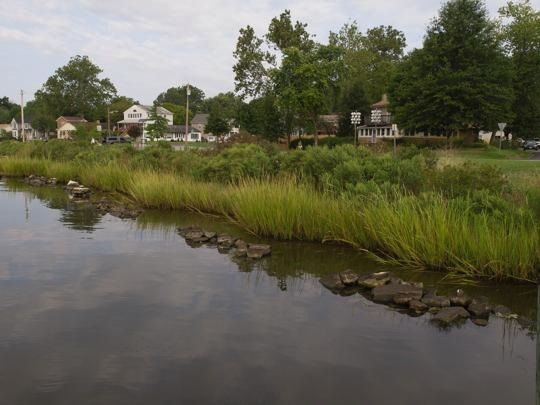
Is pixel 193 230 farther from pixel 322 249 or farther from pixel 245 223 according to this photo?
pixel 322 249

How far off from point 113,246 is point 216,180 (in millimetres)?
5298

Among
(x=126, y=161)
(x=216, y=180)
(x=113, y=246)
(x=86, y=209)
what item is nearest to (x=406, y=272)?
(x=113, y=246)

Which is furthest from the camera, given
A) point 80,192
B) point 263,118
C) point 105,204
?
point 263,118

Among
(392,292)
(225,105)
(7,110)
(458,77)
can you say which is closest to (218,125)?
(225,105)

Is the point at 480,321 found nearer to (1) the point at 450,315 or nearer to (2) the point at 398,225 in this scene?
(1) the point at 450,315

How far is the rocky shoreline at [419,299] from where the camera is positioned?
6996mm

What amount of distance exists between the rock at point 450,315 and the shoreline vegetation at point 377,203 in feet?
4.81

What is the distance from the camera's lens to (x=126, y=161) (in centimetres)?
2211

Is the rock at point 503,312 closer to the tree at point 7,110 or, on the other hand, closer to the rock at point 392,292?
the rock at point 392,292

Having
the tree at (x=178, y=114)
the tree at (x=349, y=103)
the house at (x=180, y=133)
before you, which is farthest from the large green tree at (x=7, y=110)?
the tree at (x=349, y=103)

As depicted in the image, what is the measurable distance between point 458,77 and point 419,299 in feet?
129

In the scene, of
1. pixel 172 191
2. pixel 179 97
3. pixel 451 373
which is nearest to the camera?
pixel 451 373

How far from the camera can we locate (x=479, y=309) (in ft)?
23.3

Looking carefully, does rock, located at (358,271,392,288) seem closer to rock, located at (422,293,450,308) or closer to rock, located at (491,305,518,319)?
rock, located at (422,293,450,308)
